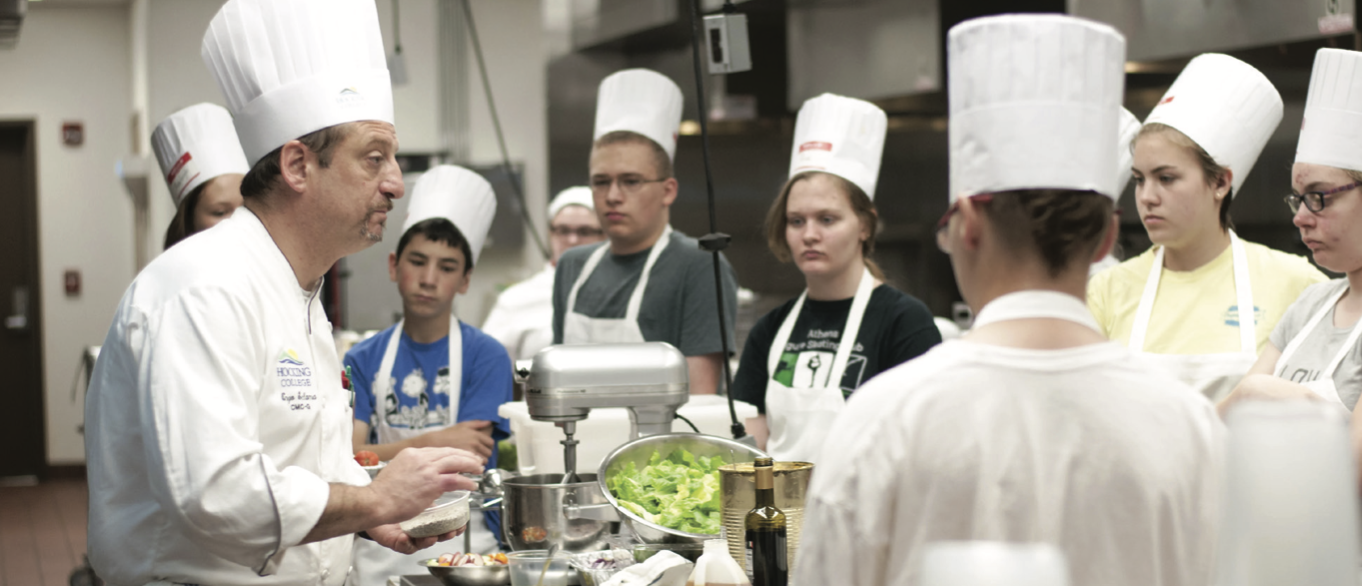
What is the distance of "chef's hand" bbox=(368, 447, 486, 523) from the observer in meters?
1.69

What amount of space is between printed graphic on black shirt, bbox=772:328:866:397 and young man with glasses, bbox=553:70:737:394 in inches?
11.7

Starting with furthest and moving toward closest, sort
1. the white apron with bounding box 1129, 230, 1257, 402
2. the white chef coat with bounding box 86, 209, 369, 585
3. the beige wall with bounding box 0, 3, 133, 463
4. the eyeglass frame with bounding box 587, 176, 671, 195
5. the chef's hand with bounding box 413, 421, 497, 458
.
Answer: the beige wall with bounding box 0, 3, 133, 463 → the eyeglass frame with bounding box 587, 176, 671, 195 → the chef's hand with bounding box 413, 421, 497, 458 → the white apron with bounding box 1129, 230, 1257, 402 → the white chef coat with bounding box 86, 209, 369, 585

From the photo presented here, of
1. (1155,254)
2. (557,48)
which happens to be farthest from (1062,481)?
(557,48)

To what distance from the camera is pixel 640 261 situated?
3.07 metres

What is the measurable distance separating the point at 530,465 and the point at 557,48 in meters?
3.90

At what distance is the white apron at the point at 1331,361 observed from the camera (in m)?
1.90

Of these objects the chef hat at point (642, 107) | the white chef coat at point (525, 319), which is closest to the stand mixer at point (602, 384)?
the chef hat at point (642, 107)

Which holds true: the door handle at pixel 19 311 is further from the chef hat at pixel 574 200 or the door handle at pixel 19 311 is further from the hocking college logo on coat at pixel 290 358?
the hocking college logo on coat at pixel 290 358

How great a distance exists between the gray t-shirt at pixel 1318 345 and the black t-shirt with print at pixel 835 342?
680mm

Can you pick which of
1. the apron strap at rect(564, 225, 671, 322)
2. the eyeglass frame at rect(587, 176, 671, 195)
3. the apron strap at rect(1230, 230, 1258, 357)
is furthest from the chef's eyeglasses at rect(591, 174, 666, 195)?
the apron strap at rect(1230, 230, 1258, 357)

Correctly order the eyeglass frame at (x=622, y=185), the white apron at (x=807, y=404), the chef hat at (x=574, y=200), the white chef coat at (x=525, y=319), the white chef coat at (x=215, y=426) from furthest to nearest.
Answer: the chef hat at (x=574, y=200), the white chef coat at (x=525, y=319), the eyeglass frame at (x=622, y=185), the white apron at (x=807, y=404), the white chef coat at (x=215, y=426)

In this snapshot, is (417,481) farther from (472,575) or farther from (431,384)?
(431,384)

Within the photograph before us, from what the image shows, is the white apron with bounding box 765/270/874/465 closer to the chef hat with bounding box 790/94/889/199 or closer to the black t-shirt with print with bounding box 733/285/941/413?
the black t-shirt with print with bounding box 733/285/941/413

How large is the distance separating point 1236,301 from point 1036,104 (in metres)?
1.54
